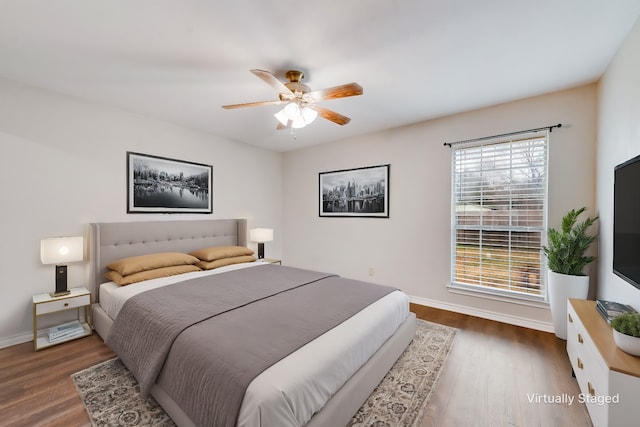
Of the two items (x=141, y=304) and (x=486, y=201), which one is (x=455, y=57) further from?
(x=141, y=304)

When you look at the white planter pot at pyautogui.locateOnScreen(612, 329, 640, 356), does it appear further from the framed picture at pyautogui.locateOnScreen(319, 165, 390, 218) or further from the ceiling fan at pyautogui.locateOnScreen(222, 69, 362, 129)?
the framed picture at pyautogui.locateOnScreen(319, 165, 390, 218)

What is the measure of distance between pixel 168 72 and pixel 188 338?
86.5 inches

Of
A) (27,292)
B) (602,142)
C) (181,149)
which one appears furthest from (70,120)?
(602,142)

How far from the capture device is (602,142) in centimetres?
237

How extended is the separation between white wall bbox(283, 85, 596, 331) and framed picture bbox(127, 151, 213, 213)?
68.5 inches

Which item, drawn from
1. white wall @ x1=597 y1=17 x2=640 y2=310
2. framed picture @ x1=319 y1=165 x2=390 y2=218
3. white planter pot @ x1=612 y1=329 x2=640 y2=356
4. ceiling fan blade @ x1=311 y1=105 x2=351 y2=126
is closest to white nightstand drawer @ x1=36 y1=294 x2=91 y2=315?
ceiling fan blade @ x1=311 y1=105 x2=351 y2=126

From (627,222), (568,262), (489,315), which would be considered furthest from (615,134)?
(489,315)

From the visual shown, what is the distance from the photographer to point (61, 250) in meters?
2.56

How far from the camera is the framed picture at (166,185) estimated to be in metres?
3.23

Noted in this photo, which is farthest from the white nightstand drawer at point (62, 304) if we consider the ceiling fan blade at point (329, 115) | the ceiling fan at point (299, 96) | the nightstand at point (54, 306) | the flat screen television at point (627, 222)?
the flat screen television at point (627, 222)

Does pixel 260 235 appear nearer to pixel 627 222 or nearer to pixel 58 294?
pixel 58 294

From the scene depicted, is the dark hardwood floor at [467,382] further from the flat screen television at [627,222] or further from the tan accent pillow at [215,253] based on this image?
the tan accent pillow at [215,253]

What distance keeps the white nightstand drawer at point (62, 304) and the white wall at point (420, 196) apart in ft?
10.1

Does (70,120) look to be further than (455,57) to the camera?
Yes
